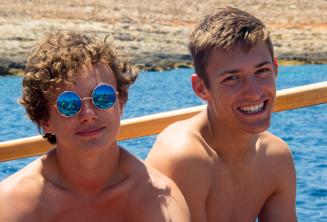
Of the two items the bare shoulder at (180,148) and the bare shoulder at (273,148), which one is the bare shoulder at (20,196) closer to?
the bare shoulder at (180,148)

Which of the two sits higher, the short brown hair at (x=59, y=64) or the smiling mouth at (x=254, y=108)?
the short brown hair at (x=59, y=64)

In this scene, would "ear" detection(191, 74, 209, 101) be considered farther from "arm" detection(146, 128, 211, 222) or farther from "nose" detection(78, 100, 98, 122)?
"nose" detection(78, 100, 98, 122)

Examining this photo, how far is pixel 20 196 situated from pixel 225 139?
2.50ft

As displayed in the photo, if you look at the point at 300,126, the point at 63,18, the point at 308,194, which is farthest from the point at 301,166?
the point at 63,18

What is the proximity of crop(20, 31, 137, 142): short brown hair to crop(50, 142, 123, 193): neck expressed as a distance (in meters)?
0.14

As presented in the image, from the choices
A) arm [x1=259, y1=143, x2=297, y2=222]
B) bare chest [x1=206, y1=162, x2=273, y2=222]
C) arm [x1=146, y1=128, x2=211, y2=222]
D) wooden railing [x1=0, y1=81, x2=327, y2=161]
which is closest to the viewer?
arm [x1=146, y1=128, x2=211, y2=222]

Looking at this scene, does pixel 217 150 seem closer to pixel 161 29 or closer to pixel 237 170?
pixel 237 170

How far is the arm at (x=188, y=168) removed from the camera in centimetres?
255

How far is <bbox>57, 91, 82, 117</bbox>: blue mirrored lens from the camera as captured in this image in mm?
2160

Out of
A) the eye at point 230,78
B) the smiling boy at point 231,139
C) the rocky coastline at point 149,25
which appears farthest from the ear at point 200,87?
the rocky coastline at point 149,25

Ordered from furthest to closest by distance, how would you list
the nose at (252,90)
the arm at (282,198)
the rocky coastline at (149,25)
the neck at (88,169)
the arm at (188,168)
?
the rocky coastline at (149,25), the arm at (282,198), the arm at (188,168), the nose at (252,90), the neck at (88,169)

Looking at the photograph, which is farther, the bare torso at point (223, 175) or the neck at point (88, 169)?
the bare torso at point (223, 175)

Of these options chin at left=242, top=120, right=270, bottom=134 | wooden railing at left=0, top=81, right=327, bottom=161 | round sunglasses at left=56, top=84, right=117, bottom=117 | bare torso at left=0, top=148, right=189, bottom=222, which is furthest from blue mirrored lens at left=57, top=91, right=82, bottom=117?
wooden railing at left=0, top=81, right=327, bottom=161

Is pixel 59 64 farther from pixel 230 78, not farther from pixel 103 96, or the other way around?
pixel 230 78
